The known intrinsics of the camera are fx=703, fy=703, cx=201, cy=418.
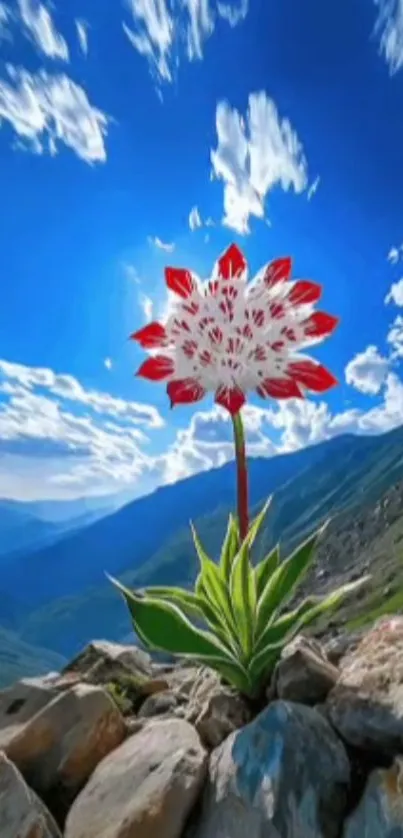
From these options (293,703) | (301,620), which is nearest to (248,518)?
(301,620)

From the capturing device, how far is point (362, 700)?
13.4 ft

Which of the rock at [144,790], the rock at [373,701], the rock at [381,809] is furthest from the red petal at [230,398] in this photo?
the rock at [381,809]

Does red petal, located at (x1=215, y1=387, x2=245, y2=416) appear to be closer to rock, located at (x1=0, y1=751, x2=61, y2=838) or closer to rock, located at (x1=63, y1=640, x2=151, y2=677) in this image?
rock, located at (x1=0, y1=751, x2=61, y2=838)

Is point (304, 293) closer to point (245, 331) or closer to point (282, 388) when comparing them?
point (245, 331)

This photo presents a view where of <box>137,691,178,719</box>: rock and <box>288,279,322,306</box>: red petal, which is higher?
<box>288,279,322,306</box>: red petal

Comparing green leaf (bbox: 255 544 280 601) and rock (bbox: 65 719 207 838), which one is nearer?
rock (bbox: 65 719 207 838)

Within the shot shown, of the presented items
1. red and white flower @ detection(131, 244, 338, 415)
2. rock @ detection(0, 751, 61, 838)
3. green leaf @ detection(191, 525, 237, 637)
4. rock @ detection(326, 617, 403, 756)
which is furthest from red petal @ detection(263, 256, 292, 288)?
rock @ detection(0, 751, 61, 838)

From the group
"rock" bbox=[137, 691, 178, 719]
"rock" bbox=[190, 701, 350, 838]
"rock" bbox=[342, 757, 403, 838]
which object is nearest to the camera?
"rock" bbox=[342, 757, 403, 838]

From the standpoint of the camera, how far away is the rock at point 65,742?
4707mm

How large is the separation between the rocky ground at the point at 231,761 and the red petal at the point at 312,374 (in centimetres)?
173

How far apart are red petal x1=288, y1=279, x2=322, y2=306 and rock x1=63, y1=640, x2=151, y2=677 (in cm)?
389

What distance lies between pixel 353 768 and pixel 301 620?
3.23 ft

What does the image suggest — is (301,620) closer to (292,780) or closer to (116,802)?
(292,780)

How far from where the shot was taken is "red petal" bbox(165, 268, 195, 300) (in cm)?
488
